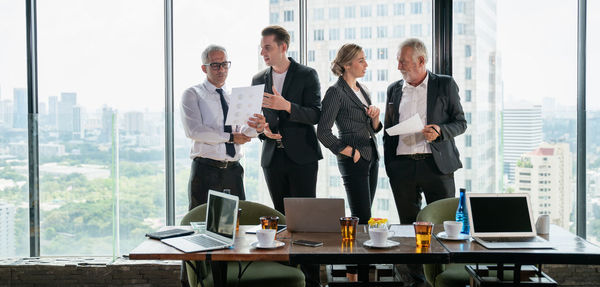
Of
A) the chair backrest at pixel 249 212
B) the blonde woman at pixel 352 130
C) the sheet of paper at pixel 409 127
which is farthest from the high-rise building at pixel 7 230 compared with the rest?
the sheet of paper at pixel 409 127

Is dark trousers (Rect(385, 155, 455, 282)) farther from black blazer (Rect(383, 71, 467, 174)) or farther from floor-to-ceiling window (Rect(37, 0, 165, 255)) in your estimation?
floor-to-ceiling window (Rect(37, 0, 165, 255))

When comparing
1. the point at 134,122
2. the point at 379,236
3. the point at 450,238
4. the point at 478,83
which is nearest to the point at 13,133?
the point at 134,122

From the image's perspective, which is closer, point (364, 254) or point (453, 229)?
point (364, 254)

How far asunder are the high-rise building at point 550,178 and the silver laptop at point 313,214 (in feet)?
7.96

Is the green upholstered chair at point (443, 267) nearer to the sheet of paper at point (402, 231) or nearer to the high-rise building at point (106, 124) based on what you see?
the sheet of paper at point (402, 231)

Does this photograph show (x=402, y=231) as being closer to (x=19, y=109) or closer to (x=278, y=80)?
(x=278, y=80)

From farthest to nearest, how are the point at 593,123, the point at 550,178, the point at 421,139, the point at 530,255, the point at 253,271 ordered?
the point at 550,178 → the point at 593,123 → the point at 421,139 → the point at 253,271 → the point at 530,255

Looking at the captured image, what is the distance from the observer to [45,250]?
4.77 m

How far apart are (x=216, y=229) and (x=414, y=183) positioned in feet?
5.44

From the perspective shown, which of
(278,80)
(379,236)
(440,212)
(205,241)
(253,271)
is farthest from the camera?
(278,80)

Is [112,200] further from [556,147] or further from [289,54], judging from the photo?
[556,147]

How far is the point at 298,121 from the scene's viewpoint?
4039 millimetres

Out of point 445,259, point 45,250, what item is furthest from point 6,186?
point 445,259

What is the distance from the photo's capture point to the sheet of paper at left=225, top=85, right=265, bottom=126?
383cm
